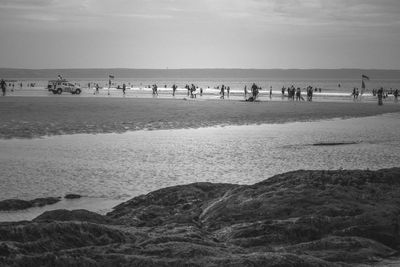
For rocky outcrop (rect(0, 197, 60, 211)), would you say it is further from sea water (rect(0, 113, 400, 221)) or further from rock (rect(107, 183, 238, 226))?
rock (rect(107, 183, 238, 226))

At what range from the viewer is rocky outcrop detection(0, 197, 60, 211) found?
10.8m

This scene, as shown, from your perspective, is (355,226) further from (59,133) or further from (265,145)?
(59,133)

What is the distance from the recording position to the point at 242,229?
707 cm

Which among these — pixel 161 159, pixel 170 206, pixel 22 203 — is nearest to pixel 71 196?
pixel 22 203

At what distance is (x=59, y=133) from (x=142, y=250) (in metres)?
20.9

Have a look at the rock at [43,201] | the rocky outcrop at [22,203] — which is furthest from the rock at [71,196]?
the rocky outcrop at [22,203]

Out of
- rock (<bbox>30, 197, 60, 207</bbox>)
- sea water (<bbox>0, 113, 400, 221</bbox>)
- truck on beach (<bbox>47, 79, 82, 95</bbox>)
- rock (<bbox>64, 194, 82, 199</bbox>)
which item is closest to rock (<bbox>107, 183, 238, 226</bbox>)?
sea water (<bbox>0, 113, 400, 221</bbox>)

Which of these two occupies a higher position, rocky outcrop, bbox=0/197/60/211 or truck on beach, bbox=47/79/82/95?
truck on beach, bbox=47/79/82/95

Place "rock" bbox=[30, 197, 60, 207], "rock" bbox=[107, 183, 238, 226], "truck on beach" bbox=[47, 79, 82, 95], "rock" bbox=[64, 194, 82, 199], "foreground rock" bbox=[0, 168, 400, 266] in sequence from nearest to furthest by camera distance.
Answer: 1. "foreground rock" bbox=[0, 168, 400, 266]
2. "rock" bbox=[107, 183, 238, 226]
3. "rock" bbox=[30, 197, 60, 207]
4. "rock" bbox=[64, 194, 82, 199]
5. "truck on beach" bbox=[47, 79, 82, 95]

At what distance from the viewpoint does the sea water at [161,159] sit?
13382 mm

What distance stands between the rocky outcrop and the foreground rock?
210 centimetres

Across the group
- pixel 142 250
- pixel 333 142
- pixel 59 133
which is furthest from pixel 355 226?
pixel 59 133

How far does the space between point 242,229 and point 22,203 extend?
5.59m

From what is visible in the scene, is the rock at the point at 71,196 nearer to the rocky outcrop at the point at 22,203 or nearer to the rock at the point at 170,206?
the rocky outcrop at the point at 22,203
